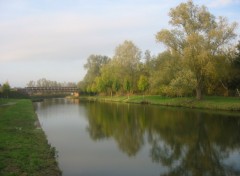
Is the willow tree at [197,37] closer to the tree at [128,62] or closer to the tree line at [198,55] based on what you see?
the tree line at [198,55]

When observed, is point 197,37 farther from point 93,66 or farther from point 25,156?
point 93,66

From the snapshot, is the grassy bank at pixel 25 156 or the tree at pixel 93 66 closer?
the grassy bank at pixel 25 156

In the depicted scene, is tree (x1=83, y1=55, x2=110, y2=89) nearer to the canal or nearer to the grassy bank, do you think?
the canal

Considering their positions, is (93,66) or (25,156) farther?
(93,66)

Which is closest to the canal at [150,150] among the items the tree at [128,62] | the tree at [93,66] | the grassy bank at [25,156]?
the grassy bank at [25,156]

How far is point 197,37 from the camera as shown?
40594 millimetres

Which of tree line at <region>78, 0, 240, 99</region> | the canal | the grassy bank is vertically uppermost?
tree line at <region>78, 0, 240, 99</region>

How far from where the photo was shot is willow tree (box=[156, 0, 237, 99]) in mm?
40625

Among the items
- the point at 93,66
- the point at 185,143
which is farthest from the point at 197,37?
the point at 93,66

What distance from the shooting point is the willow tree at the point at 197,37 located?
40625 mm

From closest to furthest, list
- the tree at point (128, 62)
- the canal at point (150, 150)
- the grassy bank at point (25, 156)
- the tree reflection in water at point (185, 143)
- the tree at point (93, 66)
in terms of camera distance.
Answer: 1. the grassy bank at point (25, 156)
2. the canal at point (150, 150)
3. the tree reflection in water at point (185, 143)
4. the tree at point (128, 62)
5. the tree at point (93, 66)

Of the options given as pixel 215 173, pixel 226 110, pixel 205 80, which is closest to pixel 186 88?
pixel 205 80

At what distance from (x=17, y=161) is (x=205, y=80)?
38786 mm

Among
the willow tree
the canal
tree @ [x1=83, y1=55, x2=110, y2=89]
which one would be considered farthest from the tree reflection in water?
tree @ [x1=83, y1=55, x2=110, y2=89]
